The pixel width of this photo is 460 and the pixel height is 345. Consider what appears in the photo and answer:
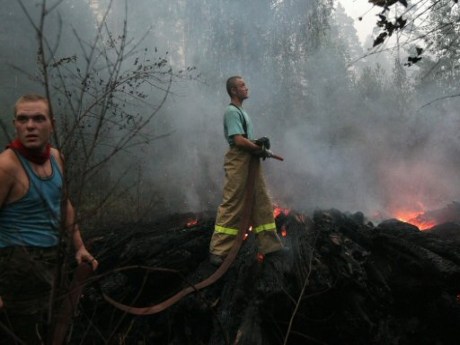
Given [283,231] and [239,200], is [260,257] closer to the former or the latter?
[239,200]

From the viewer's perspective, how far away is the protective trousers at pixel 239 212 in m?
3.84

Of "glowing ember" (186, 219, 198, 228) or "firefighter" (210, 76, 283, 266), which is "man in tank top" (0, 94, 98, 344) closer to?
"firefighter" (210, 76, 283, 266)

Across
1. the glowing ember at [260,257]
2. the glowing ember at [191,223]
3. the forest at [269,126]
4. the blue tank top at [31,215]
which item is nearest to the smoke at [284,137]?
the forest at [269,126]

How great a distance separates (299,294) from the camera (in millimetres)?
3490

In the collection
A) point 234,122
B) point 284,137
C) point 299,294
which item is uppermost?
point 284,137

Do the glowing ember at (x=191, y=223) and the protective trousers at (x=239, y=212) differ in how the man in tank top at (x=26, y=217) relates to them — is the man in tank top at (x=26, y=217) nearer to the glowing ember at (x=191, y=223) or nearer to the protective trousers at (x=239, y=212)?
the protective trousers at (x=239, y=212)

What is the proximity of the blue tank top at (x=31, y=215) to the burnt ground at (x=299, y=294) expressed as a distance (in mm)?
879

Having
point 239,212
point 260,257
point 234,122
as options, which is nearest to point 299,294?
point 260,257

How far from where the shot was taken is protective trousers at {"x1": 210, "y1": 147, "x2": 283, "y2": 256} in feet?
12.6

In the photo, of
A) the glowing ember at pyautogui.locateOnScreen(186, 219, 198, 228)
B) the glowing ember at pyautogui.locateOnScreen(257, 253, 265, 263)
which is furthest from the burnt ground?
the glowing ember at pyautogui.locateOnScreen(186, 219, 198, 228)

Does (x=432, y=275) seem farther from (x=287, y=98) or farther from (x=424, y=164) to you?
(x=424, y=164)

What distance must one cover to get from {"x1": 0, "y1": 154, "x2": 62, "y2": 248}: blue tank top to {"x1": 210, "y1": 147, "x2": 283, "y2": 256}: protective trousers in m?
2.03

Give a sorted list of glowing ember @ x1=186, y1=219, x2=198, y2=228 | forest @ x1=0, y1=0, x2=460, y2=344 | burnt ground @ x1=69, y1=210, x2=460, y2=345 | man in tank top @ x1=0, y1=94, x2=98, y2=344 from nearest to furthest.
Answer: man in tank top @ x1=0, y1=94, x2=98, y2=344 → burnt ground @ x1=69, y1=210, x2=460, y2=345 → glowing ember @ x1=186, y1=219, x2=198, y2=228 → forest @ x1=0, y1=0, x2=460, y2=344

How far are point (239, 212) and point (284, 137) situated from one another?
7.96m
